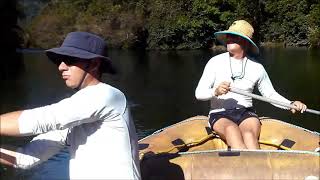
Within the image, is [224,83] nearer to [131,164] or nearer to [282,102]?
[282,102]

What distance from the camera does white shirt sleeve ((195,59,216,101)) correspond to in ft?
12.1

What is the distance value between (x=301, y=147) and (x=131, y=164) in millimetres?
2114

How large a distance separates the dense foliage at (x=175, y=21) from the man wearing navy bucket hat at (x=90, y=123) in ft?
72.5

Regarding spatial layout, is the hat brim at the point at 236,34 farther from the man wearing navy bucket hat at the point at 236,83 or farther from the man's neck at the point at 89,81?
the man's neck at the point at 89,81

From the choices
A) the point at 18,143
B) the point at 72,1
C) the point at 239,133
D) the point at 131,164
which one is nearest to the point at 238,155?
the point at 239,133

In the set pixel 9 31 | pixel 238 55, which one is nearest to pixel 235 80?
pixel 238 55

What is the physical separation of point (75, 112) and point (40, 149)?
0.82 ft

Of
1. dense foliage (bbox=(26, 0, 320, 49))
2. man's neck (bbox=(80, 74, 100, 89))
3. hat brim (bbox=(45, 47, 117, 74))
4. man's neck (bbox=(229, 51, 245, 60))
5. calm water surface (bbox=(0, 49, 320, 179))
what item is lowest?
calm water surface (bbox=(0, 49, 320, 179))

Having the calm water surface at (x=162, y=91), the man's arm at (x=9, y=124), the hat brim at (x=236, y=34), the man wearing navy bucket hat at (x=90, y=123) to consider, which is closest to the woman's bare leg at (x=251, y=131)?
the hat brim at (x=236, y=34)

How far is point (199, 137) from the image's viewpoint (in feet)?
13.7

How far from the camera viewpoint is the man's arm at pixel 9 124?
5.88 ft

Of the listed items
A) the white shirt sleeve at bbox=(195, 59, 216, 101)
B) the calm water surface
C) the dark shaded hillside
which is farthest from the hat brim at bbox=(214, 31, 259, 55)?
the dark shaded hillside

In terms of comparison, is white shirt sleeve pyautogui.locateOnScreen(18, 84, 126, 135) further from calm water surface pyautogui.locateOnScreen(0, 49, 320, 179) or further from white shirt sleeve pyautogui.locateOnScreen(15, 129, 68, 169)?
calm water surface pyautogui.locateOnScreen(0, 49, 320, 179)

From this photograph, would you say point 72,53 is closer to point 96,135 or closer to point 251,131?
point 96,135
